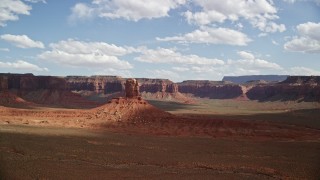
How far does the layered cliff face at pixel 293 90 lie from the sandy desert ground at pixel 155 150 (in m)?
86.6

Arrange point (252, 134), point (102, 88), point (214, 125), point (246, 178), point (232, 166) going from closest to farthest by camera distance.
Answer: point (246, 178)
point (232, 166)
point (252, 134)
point (214, 125)
point (102, 88)

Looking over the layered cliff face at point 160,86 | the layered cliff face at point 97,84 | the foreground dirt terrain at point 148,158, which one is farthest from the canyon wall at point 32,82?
the foreground dirt terrain at point 148,158

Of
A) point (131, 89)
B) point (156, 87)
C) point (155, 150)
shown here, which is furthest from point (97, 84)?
point (155, 150)

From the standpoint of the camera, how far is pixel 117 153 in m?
32.6

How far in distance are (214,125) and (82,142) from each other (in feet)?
73.3

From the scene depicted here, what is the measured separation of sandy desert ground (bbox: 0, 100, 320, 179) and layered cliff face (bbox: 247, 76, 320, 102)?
86.6m

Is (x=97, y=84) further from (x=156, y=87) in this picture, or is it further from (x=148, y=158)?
(x=148, y=158)

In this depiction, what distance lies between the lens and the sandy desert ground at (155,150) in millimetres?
25906

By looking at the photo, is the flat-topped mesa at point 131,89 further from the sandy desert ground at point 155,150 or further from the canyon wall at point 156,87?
the canyon wall at point 156,87

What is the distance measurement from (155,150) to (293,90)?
124m

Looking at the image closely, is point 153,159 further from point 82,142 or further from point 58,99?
point 58,99

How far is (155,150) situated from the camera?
3503cm

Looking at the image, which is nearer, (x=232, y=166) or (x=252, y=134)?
(x=232, y=166)

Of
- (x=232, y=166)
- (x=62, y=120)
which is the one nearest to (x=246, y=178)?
(x=232, y=166)
